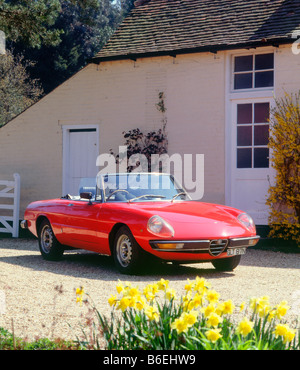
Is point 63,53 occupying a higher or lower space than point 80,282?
higher

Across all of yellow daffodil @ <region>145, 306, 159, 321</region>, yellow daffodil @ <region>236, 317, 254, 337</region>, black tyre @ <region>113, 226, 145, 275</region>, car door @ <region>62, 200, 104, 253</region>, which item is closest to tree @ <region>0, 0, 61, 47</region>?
car door @ <region>62, 200, 104, 253</region>

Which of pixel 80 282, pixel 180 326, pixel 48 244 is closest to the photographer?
pixel 180 326

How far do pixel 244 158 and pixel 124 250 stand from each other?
243 inches

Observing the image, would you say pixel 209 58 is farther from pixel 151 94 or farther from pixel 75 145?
pixel 75 145

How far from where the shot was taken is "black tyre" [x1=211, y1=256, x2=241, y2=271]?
8.77m

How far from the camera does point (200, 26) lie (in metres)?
15.1

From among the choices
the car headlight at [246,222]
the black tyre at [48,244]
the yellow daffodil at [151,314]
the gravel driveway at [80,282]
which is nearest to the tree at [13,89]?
the gravel driveway at [80,282]

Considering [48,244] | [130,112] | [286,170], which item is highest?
[130,112]

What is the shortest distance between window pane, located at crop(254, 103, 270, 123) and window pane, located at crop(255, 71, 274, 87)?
44 cm

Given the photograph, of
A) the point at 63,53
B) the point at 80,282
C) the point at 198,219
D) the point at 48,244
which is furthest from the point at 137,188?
the point at 63,53

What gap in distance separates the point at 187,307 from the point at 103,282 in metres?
3.96

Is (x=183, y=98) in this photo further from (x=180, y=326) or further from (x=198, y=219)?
(x=180, y=326)

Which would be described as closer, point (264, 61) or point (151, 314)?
point (151, 314)
